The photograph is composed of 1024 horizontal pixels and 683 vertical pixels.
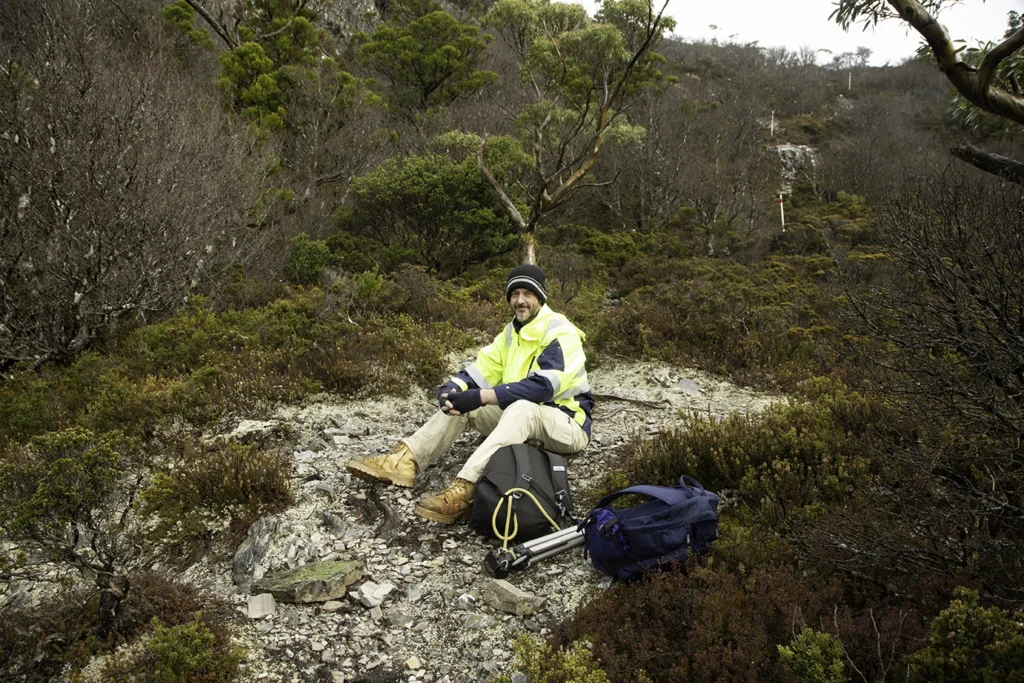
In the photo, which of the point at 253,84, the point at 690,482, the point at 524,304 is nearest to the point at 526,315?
the point at 524,304

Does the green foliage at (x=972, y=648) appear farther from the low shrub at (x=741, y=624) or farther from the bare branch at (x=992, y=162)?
the bare branch at (x=992, y=162)

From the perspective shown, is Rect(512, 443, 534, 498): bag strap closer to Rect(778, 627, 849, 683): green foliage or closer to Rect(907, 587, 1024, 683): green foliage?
Rect(778, 627, 849, 683): green foliage

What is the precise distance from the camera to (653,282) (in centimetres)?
1170

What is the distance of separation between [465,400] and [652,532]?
1622 mm

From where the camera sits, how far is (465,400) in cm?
434

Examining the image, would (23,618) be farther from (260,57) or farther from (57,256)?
(260,57)

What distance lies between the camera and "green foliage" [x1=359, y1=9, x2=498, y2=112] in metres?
20.9

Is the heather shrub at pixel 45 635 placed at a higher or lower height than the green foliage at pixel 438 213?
lower

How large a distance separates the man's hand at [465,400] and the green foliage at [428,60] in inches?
733

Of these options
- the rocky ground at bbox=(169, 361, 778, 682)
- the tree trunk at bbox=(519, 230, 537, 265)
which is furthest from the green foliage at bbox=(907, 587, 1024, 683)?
the tree trunk at bbox=(519, 230, 537, 265)

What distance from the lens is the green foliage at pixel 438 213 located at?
39.8 ft

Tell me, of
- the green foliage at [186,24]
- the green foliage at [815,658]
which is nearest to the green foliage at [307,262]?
the green foliage at [186,24]

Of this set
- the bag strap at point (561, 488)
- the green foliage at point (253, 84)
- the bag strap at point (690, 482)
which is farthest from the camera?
the green foliage at point (253, 84)

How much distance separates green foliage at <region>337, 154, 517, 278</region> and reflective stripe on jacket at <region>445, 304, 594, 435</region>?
24.5 ft
